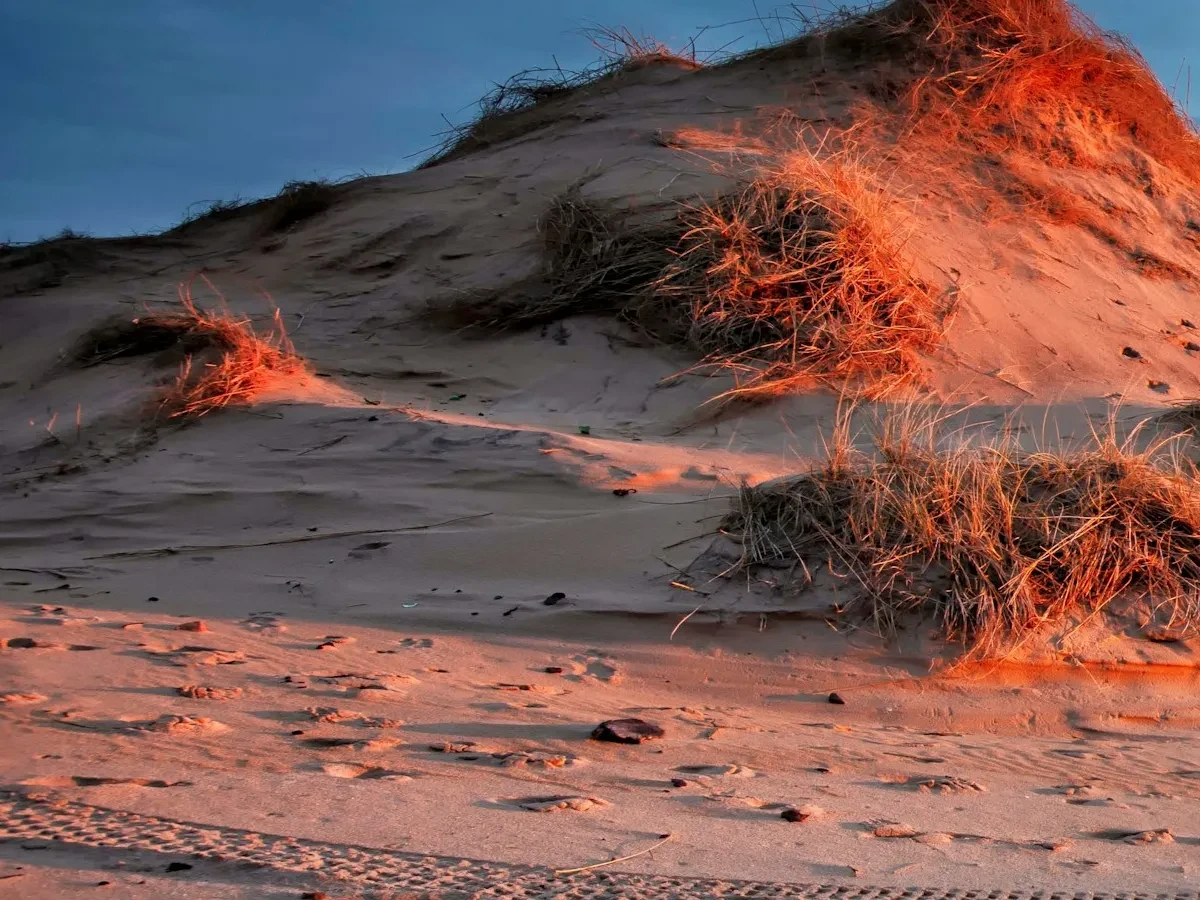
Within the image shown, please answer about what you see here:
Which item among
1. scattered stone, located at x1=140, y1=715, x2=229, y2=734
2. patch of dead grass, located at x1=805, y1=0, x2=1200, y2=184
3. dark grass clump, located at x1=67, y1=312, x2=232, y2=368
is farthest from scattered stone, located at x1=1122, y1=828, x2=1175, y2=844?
patch of dead grass, located at x1=805, y1=0, x2=1200, y2=184

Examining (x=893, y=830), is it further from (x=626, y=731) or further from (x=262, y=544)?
(x=262, y=544)

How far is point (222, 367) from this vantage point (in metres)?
5.98

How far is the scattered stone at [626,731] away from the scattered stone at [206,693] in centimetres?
96

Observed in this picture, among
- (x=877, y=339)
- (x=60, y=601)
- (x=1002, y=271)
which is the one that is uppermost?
(x=1002, y=271)

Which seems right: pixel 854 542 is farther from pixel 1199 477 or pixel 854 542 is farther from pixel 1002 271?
pixel 1002 271

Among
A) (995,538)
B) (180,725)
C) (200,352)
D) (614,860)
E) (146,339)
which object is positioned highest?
(146,339)

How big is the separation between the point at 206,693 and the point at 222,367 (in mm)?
3201

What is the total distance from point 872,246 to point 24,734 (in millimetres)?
5279

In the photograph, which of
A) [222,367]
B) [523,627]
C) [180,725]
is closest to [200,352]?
[222,367]

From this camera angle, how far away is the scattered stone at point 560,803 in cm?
243

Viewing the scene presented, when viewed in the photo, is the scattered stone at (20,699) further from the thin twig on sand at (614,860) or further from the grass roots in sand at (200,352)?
the grass roots in sand at (200,352)

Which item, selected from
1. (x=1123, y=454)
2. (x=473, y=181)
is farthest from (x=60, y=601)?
(x=473, y=181)

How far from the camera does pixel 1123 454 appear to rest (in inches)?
171

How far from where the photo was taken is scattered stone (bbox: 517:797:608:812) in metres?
2.43
